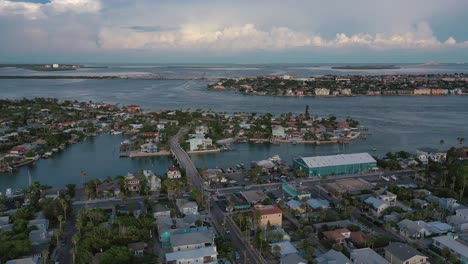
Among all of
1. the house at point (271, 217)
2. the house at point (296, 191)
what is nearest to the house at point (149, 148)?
the house at point (296, 191)

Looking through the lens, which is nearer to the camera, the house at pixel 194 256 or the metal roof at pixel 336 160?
the house at pixel 194 256

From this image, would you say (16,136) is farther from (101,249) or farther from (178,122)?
(101,249)

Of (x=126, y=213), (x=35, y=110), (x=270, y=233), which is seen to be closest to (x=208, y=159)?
(x=126, y=213)

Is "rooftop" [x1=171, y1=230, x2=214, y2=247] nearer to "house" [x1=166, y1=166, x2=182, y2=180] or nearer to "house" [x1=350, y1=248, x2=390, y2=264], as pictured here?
"house" [x1=350, y1=248, x2=390, y2=264]

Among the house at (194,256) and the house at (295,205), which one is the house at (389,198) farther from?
the house at (194,256)

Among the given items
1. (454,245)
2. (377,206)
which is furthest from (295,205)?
(454,245)
